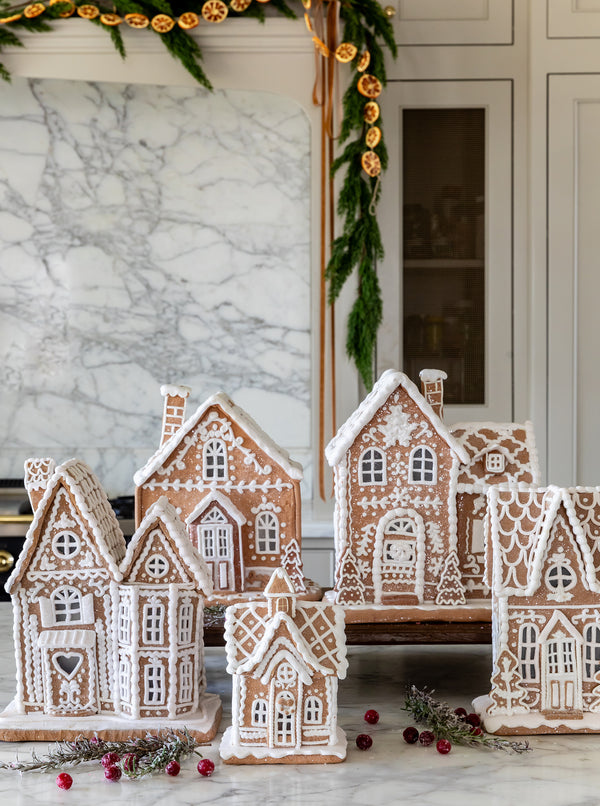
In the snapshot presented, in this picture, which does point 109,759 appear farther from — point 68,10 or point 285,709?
point 68,10

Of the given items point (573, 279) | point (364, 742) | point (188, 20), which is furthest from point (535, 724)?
point (188, 20)

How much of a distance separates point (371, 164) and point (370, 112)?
16cm

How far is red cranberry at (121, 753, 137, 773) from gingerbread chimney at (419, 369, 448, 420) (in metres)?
0.69

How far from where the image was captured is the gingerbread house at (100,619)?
3.99 ft

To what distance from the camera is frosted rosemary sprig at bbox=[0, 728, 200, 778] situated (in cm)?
110

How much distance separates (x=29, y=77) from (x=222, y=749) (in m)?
2.51

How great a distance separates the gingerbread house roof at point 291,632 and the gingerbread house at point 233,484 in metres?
0.31

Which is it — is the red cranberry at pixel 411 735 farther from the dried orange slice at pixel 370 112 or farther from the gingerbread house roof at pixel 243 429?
the dried orange slice at pixel 370 112

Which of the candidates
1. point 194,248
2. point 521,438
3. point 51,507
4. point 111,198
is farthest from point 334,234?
point 51,507

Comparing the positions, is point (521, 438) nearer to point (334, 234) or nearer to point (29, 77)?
point (334, 234)

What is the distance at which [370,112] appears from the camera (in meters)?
2.91

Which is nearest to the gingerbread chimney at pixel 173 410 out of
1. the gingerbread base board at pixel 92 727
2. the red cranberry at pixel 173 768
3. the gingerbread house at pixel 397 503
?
the gingerbread house at pixel 397 503

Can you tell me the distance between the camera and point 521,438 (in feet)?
4.99

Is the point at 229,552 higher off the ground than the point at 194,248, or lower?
lower
